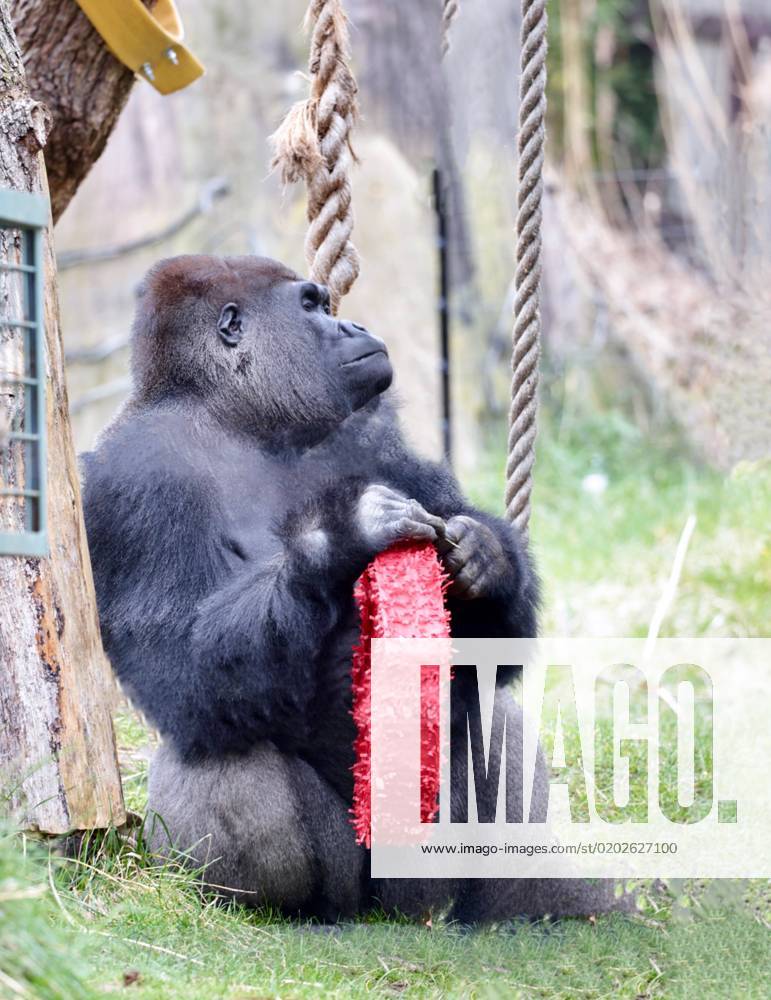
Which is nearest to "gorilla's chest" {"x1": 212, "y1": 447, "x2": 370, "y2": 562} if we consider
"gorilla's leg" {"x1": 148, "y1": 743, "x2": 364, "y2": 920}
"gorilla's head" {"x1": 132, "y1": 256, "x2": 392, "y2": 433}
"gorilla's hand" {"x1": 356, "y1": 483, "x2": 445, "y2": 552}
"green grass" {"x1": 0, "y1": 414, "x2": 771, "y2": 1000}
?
"gorilla's head" {"x1": 132, "y1": 256, "x2": 392, "y2": 433}

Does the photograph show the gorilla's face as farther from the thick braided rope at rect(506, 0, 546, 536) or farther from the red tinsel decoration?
the red tinsel decoration

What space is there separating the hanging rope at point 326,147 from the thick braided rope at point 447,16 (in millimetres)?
321

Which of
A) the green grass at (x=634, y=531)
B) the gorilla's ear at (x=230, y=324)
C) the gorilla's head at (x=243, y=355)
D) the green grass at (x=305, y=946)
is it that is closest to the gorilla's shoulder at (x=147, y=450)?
the gorilla's head at (x=243, y=355)

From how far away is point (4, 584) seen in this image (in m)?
2.78

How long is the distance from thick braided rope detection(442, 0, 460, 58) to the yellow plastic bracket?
0.76m

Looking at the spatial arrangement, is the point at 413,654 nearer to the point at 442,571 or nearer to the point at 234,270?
the point at 442,571

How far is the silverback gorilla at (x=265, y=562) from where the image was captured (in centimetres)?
283

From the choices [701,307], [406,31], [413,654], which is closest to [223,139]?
[406,31]

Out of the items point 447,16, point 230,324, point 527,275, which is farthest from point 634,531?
point 230,324

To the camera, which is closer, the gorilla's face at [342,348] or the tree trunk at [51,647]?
the tree trunk at [51,647]

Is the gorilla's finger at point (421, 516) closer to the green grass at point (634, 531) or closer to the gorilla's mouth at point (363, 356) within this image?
the gorilla's mouth at point (363, 356)

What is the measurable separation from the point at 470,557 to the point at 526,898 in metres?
0.89

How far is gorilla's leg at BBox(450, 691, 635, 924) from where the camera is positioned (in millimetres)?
3221

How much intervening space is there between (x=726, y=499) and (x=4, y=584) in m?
5.13
